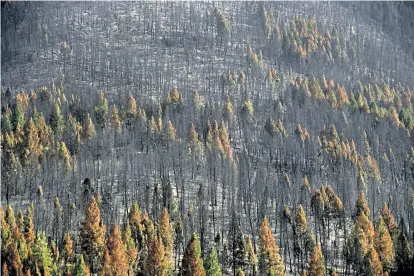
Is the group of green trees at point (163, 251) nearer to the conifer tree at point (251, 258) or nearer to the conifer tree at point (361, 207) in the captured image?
the conifer tree at point (251, 258)

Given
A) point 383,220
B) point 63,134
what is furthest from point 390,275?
point 63,134

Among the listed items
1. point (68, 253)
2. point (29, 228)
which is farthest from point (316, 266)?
point (29, 228)

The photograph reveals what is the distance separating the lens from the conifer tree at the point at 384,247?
114 meters

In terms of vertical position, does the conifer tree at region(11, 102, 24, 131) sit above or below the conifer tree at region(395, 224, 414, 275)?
above

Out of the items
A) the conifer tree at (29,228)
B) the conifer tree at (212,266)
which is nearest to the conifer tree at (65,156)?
the conifer tree at (29,228)

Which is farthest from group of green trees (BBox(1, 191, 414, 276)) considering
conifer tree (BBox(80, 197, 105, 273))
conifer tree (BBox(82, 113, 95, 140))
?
conifer tree (BBox(82, 113, 95, 140))

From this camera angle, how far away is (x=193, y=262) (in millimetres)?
102438

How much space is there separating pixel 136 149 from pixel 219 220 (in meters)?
52.2

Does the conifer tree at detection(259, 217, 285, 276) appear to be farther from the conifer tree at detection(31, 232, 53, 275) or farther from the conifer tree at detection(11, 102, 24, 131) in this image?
the conifer tree at detection(11, 102, 24, 131)

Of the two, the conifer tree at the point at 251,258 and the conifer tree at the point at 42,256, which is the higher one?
the conifer tree at the point at 42,256

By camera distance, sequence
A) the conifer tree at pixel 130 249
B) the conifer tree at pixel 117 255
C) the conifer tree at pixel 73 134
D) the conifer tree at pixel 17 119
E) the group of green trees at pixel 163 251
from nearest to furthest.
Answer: the conifer tree at pixel 117 255, the group of green trees at pixel 163 251, the conifer tree at pixel 130 249, the conifer tree at pixel 73 134, the conifer tree at pixel 17 119

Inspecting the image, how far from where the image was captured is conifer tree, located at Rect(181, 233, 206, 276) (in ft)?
334

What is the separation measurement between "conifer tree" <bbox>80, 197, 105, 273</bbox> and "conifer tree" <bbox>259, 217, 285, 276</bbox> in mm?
33032

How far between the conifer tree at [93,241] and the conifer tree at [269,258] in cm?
3303
